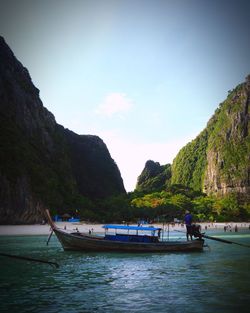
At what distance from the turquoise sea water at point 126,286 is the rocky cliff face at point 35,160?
47.4 metres

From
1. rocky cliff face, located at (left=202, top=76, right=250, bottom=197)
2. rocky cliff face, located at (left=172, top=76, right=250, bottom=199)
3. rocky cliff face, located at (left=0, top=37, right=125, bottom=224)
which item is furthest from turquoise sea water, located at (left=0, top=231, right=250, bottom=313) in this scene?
rocky cliff face, located at (left=202, top=76, right=250, bottom=197)

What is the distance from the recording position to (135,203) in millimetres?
131375

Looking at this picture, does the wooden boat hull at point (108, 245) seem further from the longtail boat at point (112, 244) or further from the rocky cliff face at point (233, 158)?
the rocky cliff face at point (233, 158)

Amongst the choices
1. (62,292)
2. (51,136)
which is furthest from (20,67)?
(62,292)

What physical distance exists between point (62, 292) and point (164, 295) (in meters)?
4.57

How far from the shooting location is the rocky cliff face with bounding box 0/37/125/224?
71250 mm

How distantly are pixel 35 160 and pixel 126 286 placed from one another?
81.4m

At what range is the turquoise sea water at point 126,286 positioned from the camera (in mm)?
12609

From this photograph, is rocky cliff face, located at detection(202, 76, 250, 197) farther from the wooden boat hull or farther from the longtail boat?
the wooden boat hull

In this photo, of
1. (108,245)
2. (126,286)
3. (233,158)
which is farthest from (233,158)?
(126,286)

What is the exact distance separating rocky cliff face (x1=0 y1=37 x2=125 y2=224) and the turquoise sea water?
4738 cm

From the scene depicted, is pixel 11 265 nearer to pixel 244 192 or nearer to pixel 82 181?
pixel 82 181

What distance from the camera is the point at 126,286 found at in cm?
1647

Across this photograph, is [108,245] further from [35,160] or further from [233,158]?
[233,158]
